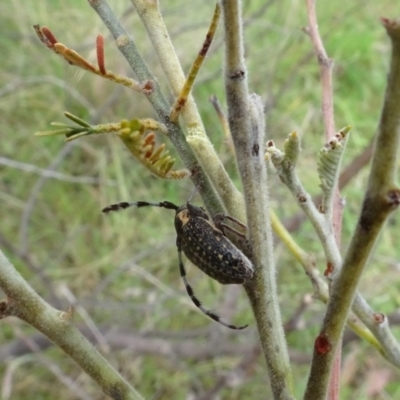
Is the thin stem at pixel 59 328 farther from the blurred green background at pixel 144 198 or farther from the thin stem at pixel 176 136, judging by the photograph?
the blurred green background at pixel 144 198

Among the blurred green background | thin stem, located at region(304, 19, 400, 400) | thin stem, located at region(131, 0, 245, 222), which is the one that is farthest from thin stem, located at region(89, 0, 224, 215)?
the blurred green background

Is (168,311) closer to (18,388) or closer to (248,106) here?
(18,388)

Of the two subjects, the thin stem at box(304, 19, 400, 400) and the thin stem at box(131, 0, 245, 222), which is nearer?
the thin stem at box(304, 19, 400, 400)

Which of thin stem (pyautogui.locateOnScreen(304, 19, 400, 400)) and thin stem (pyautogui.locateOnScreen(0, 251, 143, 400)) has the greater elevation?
thin stem (pyautogui.locateOnScreen(304, 19, 400, 400))

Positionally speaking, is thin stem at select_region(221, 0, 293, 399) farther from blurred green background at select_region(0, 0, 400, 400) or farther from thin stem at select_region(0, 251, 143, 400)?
blurred green background at select_region(0, 0, 400, 400)

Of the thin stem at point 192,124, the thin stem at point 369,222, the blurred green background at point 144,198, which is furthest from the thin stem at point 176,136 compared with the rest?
the blurred green background at point 144,198

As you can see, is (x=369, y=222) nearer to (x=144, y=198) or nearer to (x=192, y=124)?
(x=192, y=124)

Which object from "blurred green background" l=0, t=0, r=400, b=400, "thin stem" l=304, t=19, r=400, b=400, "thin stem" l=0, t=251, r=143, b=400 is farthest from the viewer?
"blurred green background" l=0, t=0, r=400, b=400
